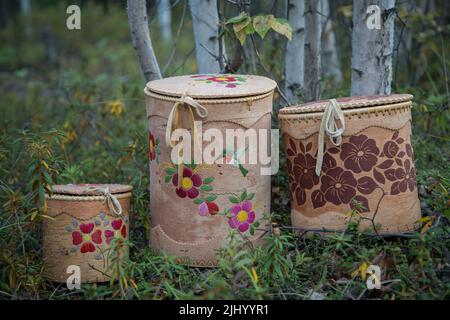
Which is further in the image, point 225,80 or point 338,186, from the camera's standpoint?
point 225,80

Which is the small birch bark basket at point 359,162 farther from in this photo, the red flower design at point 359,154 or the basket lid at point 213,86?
the basket lid at point 213,86

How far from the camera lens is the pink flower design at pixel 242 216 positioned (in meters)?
2.62

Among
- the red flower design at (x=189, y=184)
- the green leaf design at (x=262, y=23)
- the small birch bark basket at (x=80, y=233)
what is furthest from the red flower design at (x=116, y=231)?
the green leaf design at (x=262, y=23)

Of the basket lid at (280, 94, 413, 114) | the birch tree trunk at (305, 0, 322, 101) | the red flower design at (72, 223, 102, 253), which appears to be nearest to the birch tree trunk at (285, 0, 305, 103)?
the birch tree trunk at (305, 0, 322, 101)

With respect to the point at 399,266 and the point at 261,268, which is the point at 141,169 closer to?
the point at 261,268

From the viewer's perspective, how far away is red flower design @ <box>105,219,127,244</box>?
2586 millimetres

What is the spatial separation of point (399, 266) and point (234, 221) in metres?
0.74

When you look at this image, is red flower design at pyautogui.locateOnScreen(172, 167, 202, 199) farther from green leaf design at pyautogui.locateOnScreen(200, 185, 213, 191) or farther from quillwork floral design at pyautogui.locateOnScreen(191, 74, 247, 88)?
quillwork floral design at pyautogui.locateOnScreen(191, 74, 247, 88)

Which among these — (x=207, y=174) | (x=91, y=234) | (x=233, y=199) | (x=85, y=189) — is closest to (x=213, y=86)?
(x=207, y=174)

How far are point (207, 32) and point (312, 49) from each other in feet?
2.22

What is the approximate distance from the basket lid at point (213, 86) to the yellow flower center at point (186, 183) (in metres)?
0.38

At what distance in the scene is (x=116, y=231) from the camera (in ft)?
8.58

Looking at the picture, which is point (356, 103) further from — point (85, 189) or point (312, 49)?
point (85, 189)
